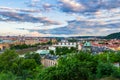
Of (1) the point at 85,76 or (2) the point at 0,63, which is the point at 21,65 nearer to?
(2) the point at 0,63

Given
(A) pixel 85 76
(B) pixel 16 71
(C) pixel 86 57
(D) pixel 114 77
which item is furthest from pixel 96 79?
(B) pixel 16 71

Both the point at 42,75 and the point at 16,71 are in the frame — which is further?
the point at 16,71

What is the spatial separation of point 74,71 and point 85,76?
1.53 feet

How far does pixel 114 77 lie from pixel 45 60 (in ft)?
88.4

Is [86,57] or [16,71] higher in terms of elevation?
[86,57]

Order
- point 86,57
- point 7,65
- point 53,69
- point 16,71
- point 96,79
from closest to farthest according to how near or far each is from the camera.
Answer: point 53,69 → point 96,79 → point 86,57 → point 16,71 → point 7,65

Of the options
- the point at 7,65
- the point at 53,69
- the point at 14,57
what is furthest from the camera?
the point at 14,57

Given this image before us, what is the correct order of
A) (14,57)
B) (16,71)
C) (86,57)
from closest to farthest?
(86,57) < (16,71) < (14,57)

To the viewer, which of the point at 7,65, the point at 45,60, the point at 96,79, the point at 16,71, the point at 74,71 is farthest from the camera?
the point at 45,60

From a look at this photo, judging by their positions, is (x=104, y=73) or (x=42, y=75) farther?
(x=104, y=73)

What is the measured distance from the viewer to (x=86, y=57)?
18109mm

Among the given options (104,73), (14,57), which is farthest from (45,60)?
(104,73)

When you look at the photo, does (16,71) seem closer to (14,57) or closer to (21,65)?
(21,65)

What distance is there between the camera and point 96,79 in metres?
13.4
